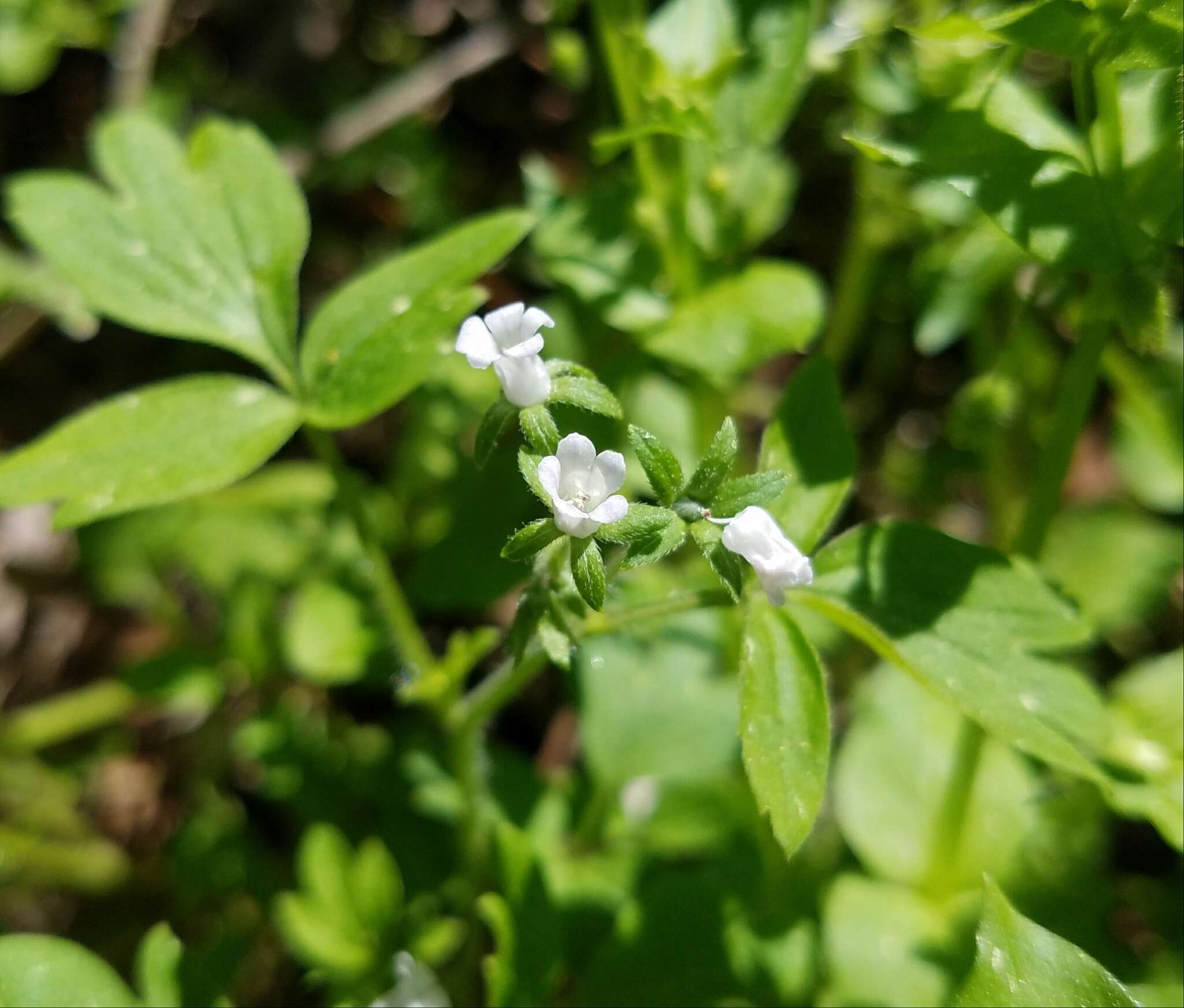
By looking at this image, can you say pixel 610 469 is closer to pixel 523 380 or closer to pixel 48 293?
pixel 523 380

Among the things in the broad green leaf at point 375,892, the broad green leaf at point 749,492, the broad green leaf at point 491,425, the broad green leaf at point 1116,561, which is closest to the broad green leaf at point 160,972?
the broad green leaf at point 375,892

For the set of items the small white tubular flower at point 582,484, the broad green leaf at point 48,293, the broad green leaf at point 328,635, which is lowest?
the broad green leaf at point 328,635

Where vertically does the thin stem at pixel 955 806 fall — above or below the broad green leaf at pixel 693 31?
below

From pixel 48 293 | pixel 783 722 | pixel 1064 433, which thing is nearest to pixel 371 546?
pixel 783 722

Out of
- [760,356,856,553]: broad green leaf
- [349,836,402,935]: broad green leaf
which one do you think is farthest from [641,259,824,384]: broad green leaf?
[349,836,402,935]: broad green leaf

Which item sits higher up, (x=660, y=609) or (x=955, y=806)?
(x=660, y=609)

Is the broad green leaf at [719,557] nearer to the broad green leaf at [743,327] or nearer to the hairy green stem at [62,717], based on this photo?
the broad green leaf at [743,327]

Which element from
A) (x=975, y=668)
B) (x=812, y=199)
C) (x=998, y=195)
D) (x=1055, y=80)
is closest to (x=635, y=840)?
(x=975, y=668)
